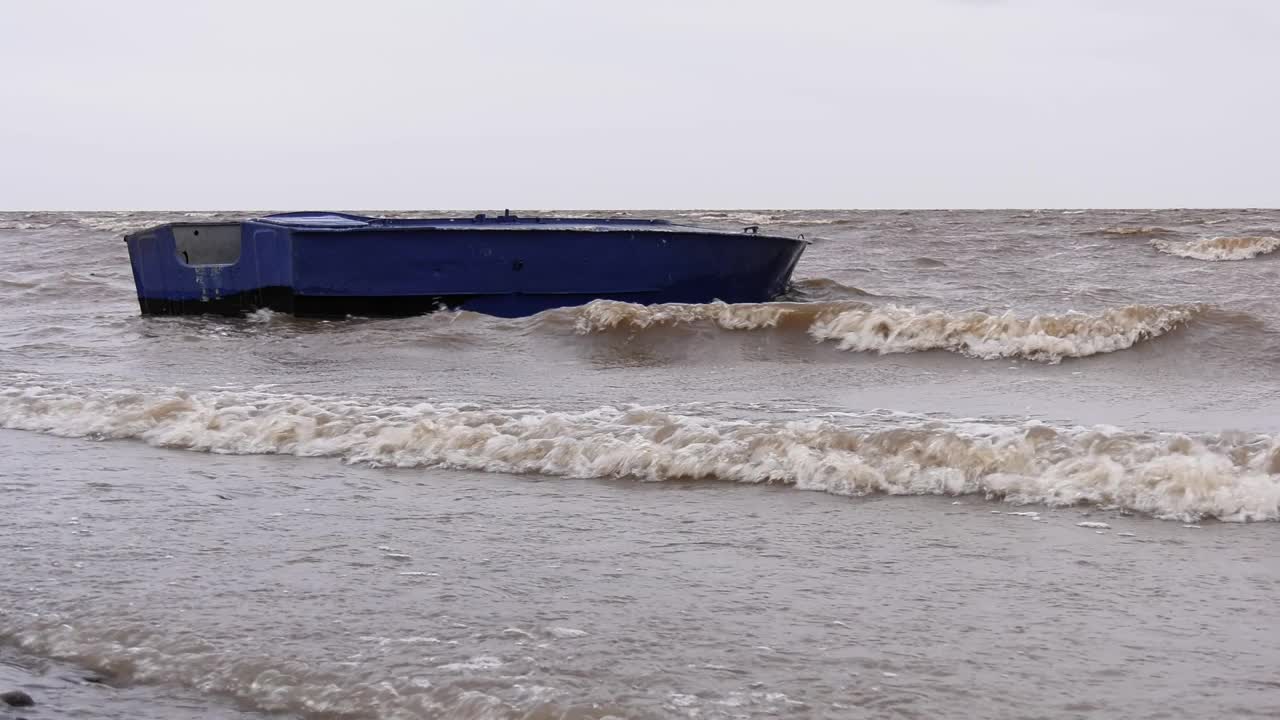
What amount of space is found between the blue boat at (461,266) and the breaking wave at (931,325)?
0.99 metres

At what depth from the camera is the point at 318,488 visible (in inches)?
196

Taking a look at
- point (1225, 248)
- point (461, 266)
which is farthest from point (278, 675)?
point (1225, 248)

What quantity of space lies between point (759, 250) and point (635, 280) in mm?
1287

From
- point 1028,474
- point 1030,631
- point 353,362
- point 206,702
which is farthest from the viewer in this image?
point 353,362

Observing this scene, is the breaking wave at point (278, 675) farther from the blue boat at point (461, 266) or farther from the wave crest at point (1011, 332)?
the blue boat at point (461, 266)

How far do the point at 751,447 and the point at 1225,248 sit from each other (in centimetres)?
1829

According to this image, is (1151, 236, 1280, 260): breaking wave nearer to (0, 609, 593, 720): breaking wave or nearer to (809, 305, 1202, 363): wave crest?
(809, 305, 1202, 363): wave crest

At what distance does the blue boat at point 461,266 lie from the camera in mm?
11406

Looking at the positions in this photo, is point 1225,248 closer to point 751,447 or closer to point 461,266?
point 461,266

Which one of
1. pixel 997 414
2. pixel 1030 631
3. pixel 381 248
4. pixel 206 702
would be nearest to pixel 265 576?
pixel 206 702

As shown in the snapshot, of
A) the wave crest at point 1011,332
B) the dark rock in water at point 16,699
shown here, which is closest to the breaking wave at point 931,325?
the wave crest at point 1011,332

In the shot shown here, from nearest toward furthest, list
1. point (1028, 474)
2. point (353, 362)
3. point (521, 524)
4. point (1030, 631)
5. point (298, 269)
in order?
point (1030, 631) → point (521, 524) → point (1028, 474) → point (353, 362) → point (298, 269)

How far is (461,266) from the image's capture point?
37.8 ft

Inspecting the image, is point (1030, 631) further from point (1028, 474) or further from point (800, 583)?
point (1028, 474)
